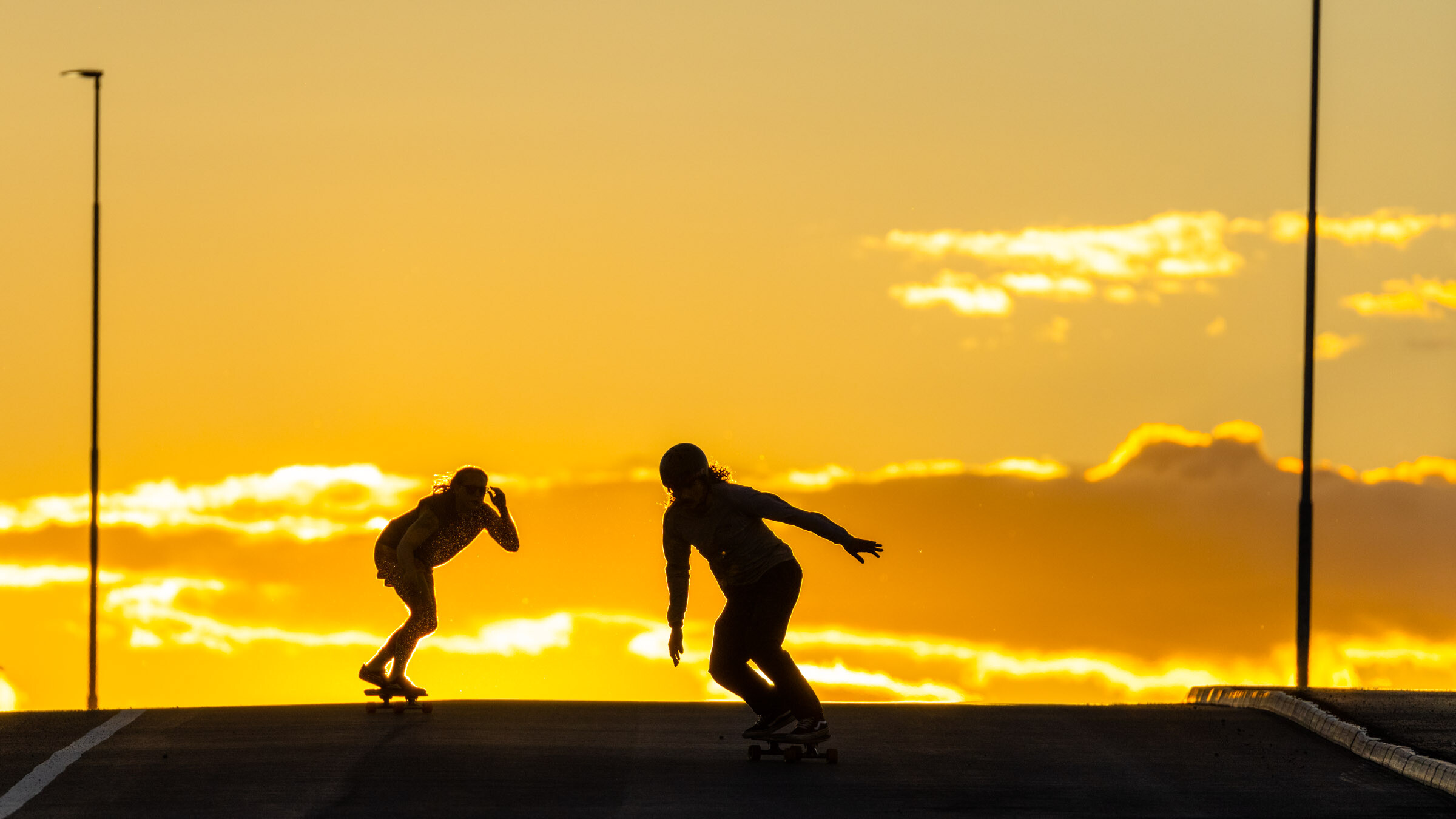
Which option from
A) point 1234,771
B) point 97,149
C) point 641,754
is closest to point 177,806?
point 641,754

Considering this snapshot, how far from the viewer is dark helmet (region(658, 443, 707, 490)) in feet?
41.0

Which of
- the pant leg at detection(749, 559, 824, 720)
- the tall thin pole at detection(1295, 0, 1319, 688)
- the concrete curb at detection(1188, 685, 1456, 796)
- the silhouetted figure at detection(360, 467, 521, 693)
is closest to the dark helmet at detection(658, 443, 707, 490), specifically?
the pant leg at detection(749, 559, 824, 720)

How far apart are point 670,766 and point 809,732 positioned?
0.79m

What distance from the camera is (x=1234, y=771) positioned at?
12.9m

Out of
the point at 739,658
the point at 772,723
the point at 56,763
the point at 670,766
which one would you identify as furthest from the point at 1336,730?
the point at 56,763

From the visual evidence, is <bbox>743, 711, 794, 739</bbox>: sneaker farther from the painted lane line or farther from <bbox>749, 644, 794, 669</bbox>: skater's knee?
the painted lane line

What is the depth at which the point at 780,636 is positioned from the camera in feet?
42.3

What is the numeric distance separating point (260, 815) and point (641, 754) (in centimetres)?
285

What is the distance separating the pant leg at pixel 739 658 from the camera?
12859 millimetres

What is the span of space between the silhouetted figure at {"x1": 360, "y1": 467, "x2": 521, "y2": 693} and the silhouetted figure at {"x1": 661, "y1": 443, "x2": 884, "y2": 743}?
2.88m

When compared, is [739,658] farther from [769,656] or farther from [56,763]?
[56,763]

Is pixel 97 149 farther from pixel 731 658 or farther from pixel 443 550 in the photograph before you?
pixel 731 658

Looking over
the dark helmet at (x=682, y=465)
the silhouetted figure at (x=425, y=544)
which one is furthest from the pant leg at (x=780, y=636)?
the silhouetted figure at (x=425, y=544)

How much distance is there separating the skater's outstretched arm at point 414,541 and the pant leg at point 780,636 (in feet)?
11.4
